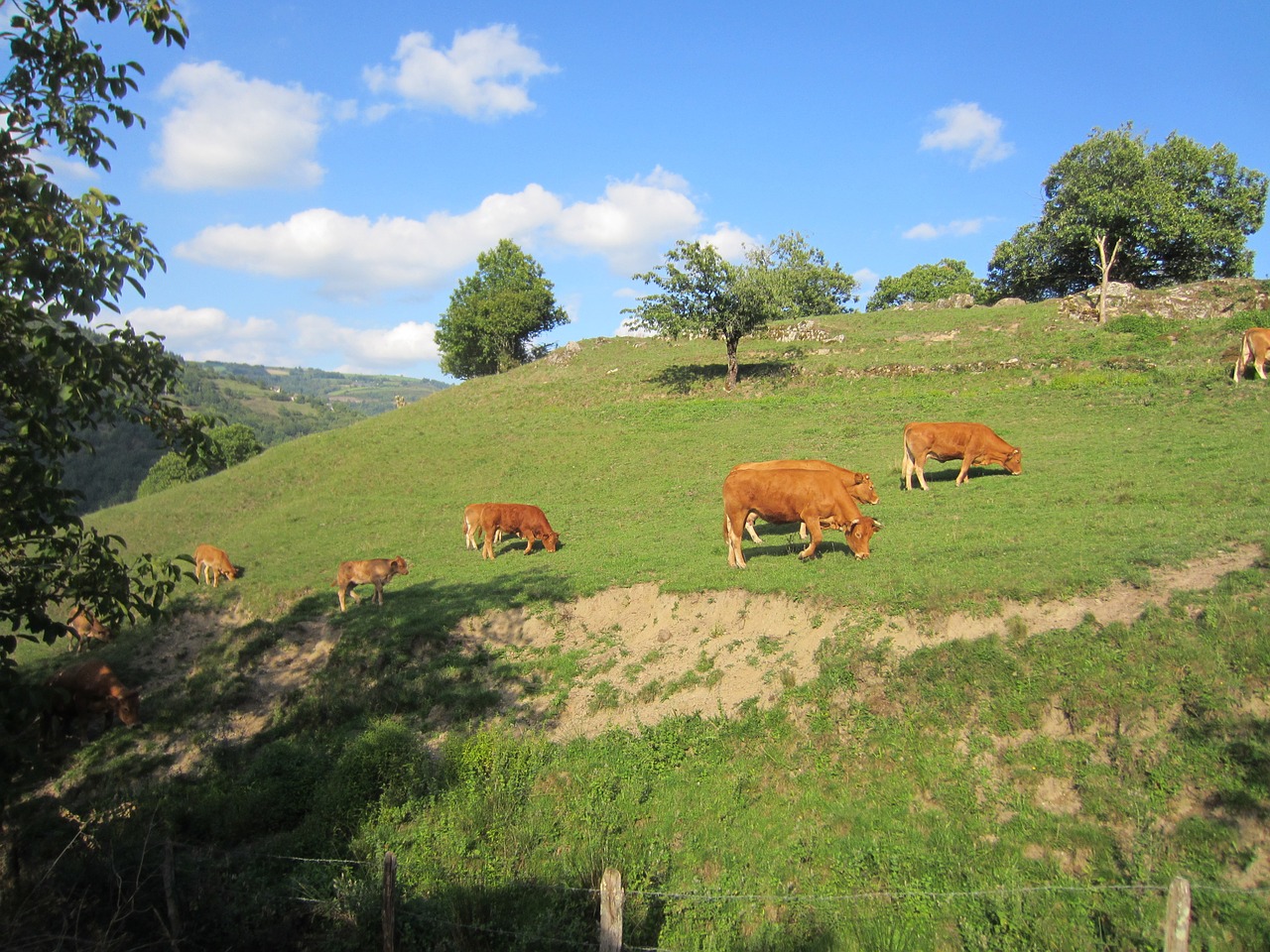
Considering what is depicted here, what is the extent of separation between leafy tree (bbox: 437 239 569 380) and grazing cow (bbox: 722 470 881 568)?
58.9 meters

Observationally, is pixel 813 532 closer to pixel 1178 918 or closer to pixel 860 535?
pixel 860 535

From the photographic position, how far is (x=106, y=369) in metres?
5.77

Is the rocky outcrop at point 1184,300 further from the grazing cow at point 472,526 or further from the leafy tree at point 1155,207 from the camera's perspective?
the grazing cow at point 472,526

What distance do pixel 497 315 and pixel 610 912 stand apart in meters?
69.9

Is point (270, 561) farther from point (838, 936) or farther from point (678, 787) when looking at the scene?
point (838, 936)

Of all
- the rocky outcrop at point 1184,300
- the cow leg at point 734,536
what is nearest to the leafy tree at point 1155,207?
the rocky outcrop at point 1184,300

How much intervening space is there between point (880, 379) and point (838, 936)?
35508mm

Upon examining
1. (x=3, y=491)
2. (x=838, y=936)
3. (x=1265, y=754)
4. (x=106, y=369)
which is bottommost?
(x=838, y=936)

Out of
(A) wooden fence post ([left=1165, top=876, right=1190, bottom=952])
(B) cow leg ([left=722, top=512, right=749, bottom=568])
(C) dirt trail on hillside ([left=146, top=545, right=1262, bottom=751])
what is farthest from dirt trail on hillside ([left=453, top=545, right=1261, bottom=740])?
(A) wooden fence post ([left=1165, top=876, right=1190, bottom=952])

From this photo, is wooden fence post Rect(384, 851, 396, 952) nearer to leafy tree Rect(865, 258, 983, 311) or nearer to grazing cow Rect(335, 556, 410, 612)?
grazing cow Rect(335, 556, 410, 612)

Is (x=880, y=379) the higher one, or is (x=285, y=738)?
(x=880, y=379)

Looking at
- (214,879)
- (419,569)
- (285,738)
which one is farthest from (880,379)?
(214,879)

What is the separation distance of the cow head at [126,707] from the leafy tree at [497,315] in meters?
60.8

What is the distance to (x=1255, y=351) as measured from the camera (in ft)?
88.4
